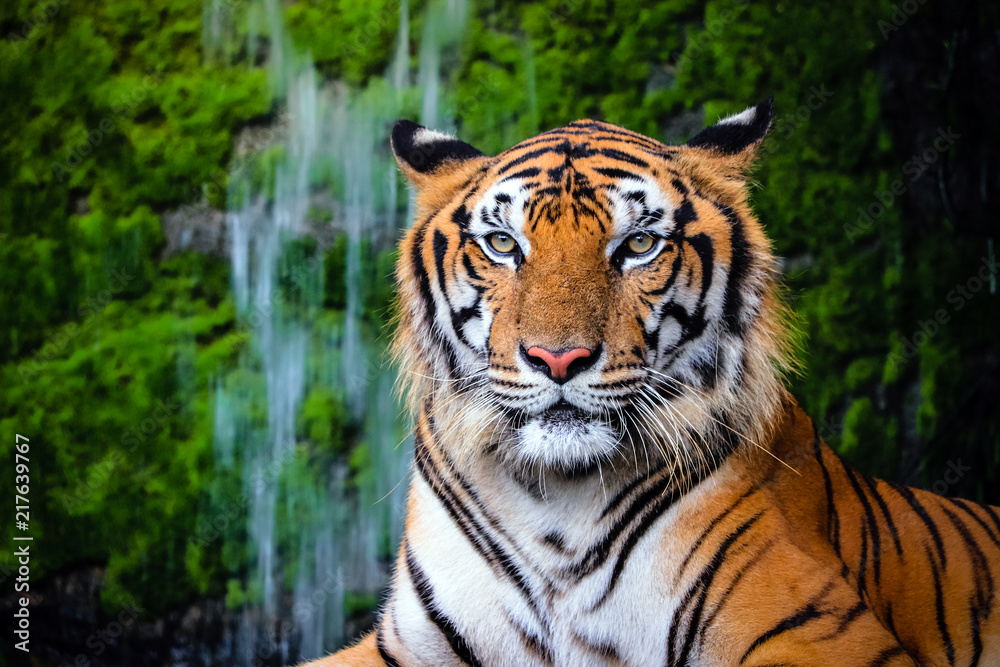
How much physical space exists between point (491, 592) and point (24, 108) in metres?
3.67

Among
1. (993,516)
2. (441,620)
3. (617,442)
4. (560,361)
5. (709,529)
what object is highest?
(560,361)

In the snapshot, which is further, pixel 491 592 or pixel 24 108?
pixel 24 108

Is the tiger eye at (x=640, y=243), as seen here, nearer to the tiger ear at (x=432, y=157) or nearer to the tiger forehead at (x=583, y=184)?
the tiger forehead at (x=583, y=184)

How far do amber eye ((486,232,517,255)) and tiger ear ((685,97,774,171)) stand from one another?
0.50 m

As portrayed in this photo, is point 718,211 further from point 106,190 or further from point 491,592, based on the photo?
point 106,190

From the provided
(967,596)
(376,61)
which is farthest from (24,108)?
(967,596)

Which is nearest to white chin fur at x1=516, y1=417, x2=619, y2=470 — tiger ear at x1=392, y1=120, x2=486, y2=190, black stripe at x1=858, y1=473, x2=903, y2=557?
tiger ear at x1=392, y1=120, x2=486, y2=190

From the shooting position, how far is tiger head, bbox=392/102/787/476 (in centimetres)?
159

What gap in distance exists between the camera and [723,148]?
189 centimetres

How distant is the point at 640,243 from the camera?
5.60 ft

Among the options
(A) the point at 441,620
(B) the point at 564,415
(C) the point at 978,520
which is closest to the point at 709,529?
(B) the point at 564,415

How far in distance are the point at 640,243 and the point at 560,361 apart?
35 centimetres

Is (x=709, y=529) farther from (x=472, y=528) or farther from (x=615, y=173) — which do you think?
(x=615, y=173)

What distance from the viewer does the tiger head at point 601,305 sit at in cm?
159
